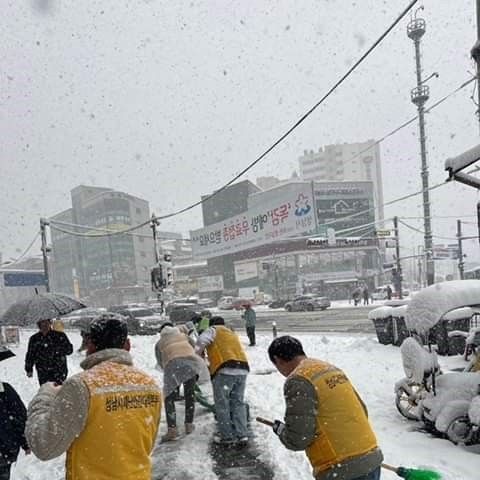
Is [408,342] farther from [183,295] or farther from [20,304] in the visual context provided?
[183,295]

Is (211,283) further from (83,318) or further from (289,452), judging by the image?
(289,452)

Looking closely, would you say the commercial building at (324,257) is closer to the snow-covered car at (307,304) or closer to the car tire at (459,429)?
the snow-covered car at (307,304)

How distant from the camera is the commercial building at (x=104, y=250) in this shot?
91375mm

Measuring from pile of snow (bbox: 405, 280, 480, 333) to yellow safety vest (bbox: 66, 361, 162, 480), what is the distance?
5556 millimetres

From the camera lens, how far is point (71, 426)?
7.03 ft

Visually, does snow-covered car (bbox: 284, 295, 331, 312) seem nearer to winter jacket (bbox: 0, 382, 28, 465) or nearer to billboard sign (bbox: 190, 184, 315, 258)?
billboard sign (bbox: 190, 184, 315, 258)

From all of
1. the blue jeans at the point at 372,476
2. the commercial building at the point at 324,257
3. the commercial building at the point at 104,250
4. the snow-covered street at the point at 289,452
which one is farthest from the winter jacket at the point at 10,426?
the commercial building at the point at 104,250

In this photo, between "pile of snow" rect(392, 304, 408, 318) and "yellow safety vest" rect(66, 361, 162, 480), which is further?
"pile of snow" rect(392, 304, 408, 318)

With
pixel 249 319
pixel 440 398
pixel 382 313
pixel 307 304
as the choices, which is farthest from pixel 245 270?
pixel 440 398

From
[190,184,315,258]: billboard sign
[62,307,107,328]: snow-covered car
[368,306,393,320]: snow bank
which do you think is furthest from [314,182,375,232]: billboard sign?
[368,306,393,320]: snow bank

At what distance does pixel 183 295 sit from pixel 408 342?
70406 mm

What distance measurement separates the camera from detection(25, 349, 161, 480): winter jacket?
2159mm

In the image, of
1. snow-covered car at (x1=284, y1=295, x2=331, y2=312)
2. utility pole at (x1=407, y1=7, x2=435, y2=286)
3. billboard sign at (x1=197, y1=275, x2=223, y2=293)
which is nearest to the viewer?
utility pole at (x1=407, y1=7, x2=435, y2=286)

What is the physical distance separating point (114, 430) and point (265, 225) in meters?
26.1
